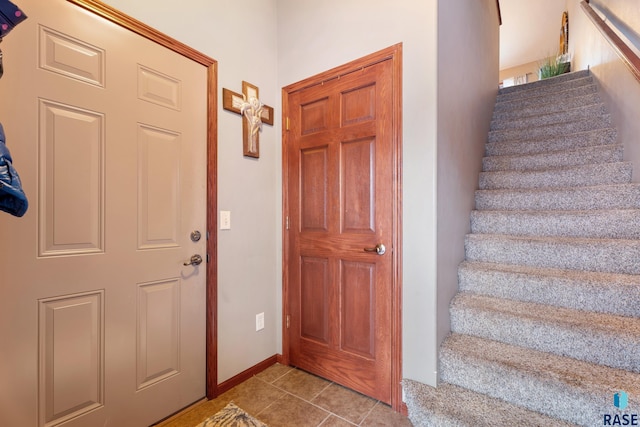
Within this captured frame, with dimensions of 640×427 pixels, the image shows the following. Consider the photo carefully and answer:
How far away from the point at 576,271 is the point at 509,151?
146 cm

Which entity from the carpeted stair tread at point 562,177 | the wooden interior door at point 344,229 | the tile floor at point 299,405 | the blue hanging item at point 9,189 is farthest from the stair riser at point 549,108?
the blue hanging item at point 9,189

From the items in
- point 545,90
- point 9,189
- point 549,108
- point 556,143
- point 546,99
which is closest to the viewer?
point 9,189

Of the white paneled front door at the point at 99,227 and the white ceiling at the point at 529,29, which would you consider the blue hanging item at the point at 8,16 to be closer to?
the white paneled front door at the point at 99,227

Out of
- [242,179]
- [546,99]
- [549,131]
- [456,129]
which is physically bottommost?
[242,179]

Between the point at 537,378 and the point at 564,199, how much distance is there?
140 centimetres

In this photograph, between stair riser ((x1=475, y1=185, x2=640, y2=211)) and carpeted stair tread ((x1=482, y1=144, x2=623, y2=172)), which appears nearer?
stair riser ((x1=475, y1=185, x2=640, y2=211))

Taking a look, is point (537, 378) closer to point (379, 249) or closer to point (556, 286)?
point (556, 286)

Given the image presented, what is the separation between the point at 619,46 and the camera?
1.75m

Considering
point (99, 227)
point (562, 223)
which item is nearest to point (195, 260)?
point (99, 227)

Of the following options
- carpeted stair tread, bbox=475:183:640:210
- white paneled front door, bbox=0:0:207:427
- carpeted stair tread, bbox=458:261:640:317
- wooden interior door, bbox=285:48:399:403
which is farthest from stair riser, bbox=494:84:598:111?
white paneled front door, bbox=0:0:207:427

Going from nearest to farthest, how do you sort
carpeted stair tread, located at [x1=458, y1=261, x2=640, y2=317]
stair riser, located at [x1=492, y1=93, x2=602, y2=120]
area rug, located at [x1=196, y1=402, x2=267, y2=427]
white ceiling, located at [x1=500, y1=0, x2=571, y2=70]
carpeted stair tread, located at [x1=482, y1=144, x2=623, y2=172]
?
1. area rug, located at [x1=196, y1=402, x2=267, y2=427]
2. carpeted stair tread, located at [x1=458, y1=261, x2=640, y2=317]
3. carpeted stair tread, located at [x1=482, y1=144, x2=623, y2=172]
4. stair riser, located at [x1=492, y1=93, x2=602, y2=120]
5. white ceiling, located at [x1=500, y1=0, x2=571, y2=70]

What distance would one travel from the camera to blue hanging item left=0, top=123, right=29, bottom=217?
0.71 m

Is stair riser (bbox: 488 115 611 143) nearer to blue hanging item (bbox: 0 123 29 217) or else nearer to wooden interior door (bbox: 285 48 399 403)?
wooden interior door (bbox: 285 48 399 403)

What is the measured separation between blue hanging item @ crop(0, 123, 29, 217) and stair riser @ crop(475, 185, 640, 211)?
2713mm
